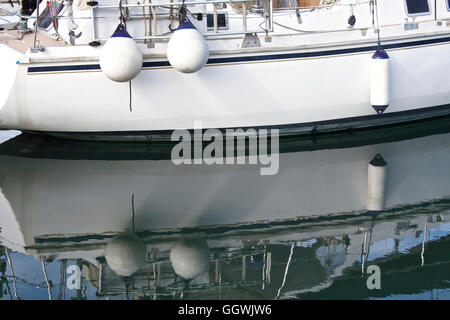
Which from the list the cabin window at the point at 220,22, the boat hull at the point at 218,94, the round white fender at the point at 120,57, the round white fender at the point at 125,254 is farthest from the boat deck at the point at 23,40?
the round white fender at the point at 125,254

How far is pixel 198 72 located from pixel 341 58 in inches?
77.2

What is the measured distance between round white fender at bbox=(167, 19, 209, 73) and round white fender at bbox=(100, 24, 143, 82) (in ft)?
1.43

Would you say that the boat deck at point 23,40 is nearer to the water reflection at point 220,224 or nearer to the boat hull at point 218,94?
the boat hull at point 218,94

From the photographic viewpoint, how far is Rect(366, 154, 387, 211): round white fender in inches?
257

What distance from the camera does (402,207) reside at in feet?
21.2

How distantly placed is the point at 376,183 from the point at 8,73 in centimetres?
475

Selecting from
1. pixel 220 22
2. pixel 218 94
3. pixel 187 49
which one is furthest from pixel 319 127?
pixel 187 49

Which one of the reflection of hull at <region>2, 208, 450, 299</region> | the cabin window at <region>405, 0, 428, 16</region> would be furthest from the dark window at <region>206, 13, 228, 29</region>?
the reflection of hull at <region>2, 208, 450, 299</region>

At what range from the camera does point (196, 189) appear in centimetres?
705

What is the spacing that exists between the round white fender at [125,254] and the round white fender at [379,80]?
427 centimetres

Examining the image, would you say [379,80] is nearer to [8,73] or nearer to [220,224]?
[220,224]

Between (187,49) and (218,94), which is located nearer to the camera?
(187,49)

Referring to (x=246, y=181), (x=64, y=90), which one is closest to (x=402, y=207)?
(x=246, y=181)

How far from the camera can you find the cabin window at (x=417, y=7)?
917cm
